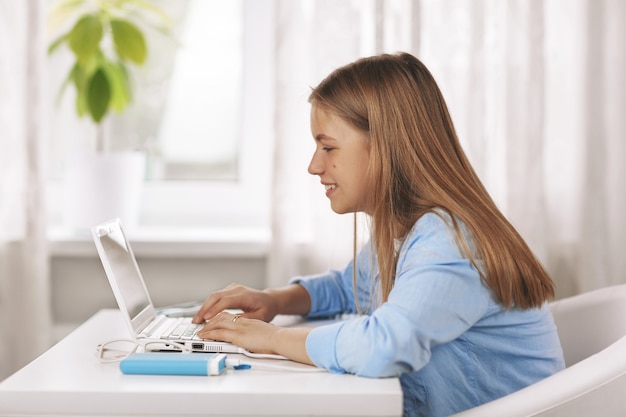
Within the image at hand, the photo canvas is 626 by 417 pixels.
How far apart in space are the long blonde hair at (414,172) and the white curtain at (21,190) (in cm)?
111

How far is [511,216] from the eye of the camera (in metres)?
Result: 2.17

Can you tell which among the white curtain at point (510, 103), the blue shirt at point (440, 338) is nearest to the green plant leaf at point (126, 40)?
the white curtain at point (510, 103)

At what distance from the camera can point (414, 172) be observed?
1304mm

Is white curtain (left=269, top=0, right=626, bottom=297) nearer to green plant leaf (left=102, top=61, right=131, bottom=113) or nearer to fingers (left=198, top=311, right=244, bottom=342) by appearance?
green plant leaf (left=102, top=61, right=131, bottom=113)

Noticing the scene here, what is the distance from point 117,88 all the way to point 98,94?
8cm

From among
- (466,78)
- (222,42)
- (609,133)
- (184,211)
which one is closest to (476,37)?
(466,78)

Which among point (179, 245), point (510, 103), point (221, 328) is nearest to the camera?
point (221, 328)

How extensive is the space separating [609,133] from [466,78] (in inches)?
15.3

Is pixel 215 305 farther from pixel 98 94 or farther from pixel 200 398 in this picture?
pixel 98 94

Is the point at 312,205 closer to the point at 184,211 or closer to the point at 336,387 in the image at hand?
the point at 184,211

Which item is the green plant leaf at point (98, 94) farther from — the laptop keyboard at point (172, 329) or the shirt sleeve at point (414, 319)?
the shirt sleeve at point (414, 319)

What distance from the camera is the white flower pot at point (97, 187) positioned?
2.27m

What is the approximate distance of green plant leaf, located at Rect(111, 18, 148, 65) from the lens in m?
2.24

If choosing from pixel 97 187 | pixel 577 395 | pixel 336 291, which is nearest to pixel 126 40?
pixel 97 187
